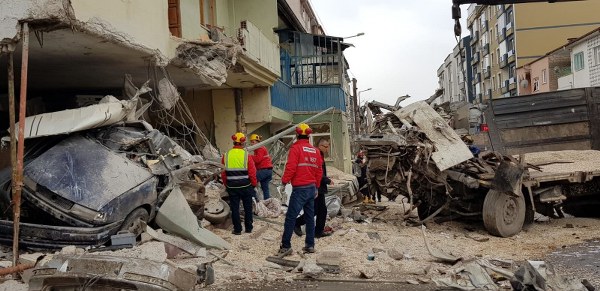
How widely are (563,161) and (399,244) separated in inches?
165

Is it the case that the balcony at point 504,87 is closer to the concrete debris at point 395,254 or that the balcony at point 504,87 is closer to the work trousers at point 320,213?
the work trousers at point 320,213

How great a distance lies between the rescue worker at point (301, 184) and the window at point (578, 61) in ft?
109

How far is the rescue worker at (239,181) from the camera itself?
913 centimetres

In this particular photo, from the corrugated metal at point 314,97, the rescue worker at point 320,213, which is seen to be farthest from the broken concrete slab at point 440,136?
the corrugated metal at point 314,97

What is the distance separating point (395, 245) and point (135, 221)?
3.65m

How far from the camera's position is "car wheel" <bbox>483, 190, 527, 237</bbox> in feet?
32.0

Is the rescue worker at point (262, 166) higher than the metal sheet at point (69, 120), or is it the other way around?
the metal sheet at point (69, 120)

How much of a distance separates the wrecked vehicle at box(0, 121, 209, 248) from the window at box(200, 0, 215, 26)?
6233 mm

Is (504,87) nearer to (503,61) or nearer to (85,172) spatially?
(503,61)

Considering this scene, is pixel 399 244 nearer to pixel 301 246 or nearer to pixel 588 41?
pixel 301 246

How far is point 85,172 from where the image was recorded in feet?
23.4

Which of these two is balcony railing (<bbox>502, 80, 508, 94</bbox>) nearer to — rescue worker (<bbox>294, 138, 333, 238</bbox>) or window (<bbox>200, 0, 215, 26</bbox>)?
window (<bbox>200, 0, 215, 26</bbox>)

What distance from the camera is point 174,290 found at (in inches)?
167

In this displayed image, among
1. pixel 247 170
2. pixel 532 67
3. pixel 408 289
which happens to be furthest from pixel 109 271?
pixel 532 67
